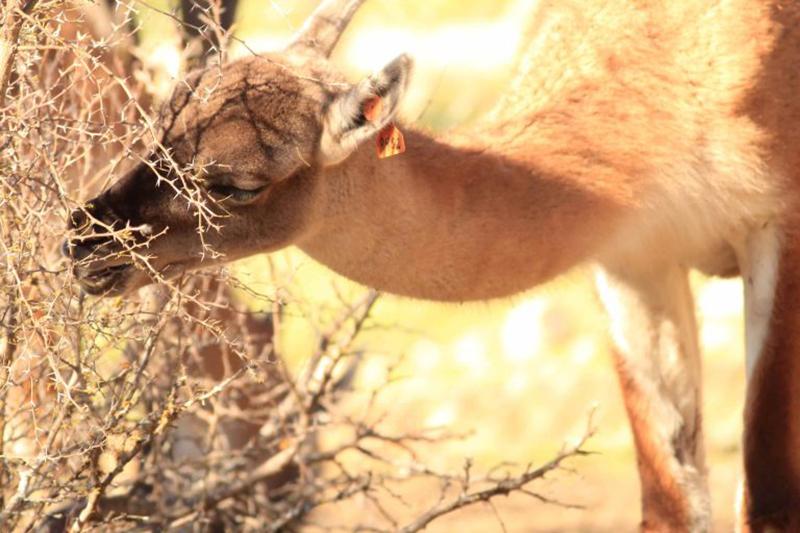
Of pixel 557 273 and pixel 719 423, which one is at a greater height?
pixel 719 423

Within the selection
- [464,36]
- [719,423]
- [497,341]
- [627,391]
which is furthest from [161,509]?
[464,36]

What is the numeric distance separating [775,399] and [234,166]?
2.46 metres

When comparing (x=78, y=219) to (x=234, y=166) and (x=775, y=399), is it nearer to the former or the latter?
(x=234, y=166)

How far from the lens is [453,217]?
215 inches

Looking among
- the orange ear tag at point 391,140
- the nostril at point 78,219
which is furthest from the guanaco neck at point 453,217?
the nostril at point 78,219

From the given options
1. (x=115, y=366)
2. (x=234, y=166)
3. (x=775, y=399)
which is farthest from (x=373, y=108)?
(x=775, y=399)

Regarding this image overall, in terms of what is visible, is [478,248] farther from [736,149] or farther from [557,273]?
[736,149]

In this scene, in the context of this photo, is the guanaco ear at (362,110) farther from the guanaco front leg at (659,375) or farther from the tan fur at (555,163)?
the guanaco front leg at (659,375)

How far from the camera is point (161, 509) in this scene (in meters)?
6.00

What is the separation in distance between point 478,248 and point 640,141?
84cm

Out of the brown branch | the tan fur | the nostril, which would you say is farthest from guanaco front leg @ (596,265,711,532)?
the nostril

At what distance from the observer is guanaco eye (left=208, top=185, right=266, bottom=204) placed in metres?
4.99

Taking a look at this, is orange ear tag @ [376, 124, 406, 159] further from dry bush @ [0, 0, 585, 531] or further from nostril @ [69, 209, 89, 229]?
nostril @ [69, 209, 89, 229]

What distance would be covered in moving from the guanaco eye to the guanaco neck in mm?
287
